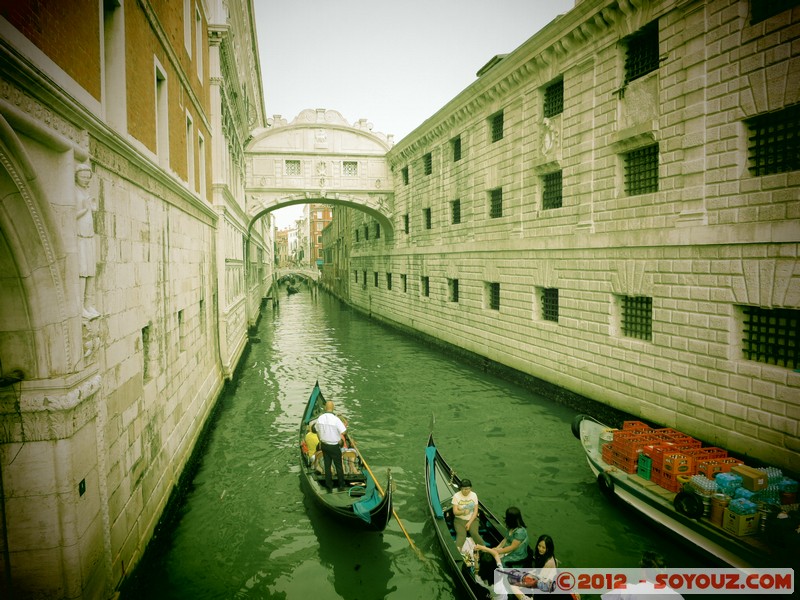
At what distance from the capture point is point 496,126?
1582 centimetres

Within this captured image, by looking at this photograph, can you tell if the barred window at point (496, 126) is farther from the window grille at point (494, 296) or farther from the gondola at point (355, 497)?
the gondola at point (355, 497)

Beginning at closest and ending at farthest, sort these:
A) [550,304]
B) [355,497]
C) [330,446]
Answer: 1. [355,497]
2. [330,446]
3. [550,304]

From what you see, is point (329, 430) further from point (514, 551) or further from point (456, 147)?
point (456, 147)

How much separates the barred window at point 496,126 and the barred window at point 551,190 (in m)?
3.12

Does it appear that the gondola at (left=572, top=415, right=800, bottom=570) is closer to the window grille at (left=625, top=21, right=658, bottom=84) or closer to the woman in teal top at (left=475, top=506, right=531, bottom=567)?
the woman in teal top at (left=475, top=506, right=531, bottom=567)

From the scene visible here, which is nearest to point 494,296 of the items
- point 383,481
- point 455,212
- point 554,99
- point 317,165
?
point 455,212

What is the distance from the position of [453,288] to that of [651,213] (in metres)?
10.4

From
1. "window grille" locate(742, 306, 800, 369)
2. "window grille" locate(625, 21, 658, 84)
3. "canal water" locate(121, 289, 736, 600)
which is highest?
"window grille" locate(625, 21, 658, 84)

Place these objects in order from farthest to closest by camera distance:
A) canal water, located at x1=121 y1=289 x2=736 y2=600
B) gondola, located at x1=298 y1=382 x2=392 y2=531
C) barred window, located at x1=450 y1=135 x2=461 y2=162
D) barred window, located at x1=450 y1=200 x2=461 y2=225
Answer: barred window, located at x1=450 y1=200 x2=461 y2=225 < barred window, located at x1=450 y1=135 x2=461 y2=162 < gondola, located at x1=298 y1=382 x2=392 y2=531 < canal water, located at x1=121 y1=289 x2=736 y2=600

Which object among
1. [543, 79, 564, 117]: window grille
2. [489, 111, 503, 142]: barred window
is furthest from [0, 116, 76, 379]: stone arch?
[489, 111, 503, 142]: barred window

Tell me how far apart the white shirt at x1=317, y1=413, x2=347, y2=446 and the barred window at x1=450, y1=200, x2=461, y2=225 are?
1260 centimetres

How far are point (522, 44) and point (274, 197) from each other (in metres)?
15.4

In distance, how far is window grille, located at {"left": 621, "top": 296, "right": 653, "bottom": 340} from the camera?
997cm

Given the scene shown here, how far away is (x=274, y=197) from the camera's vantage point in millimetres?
24953
